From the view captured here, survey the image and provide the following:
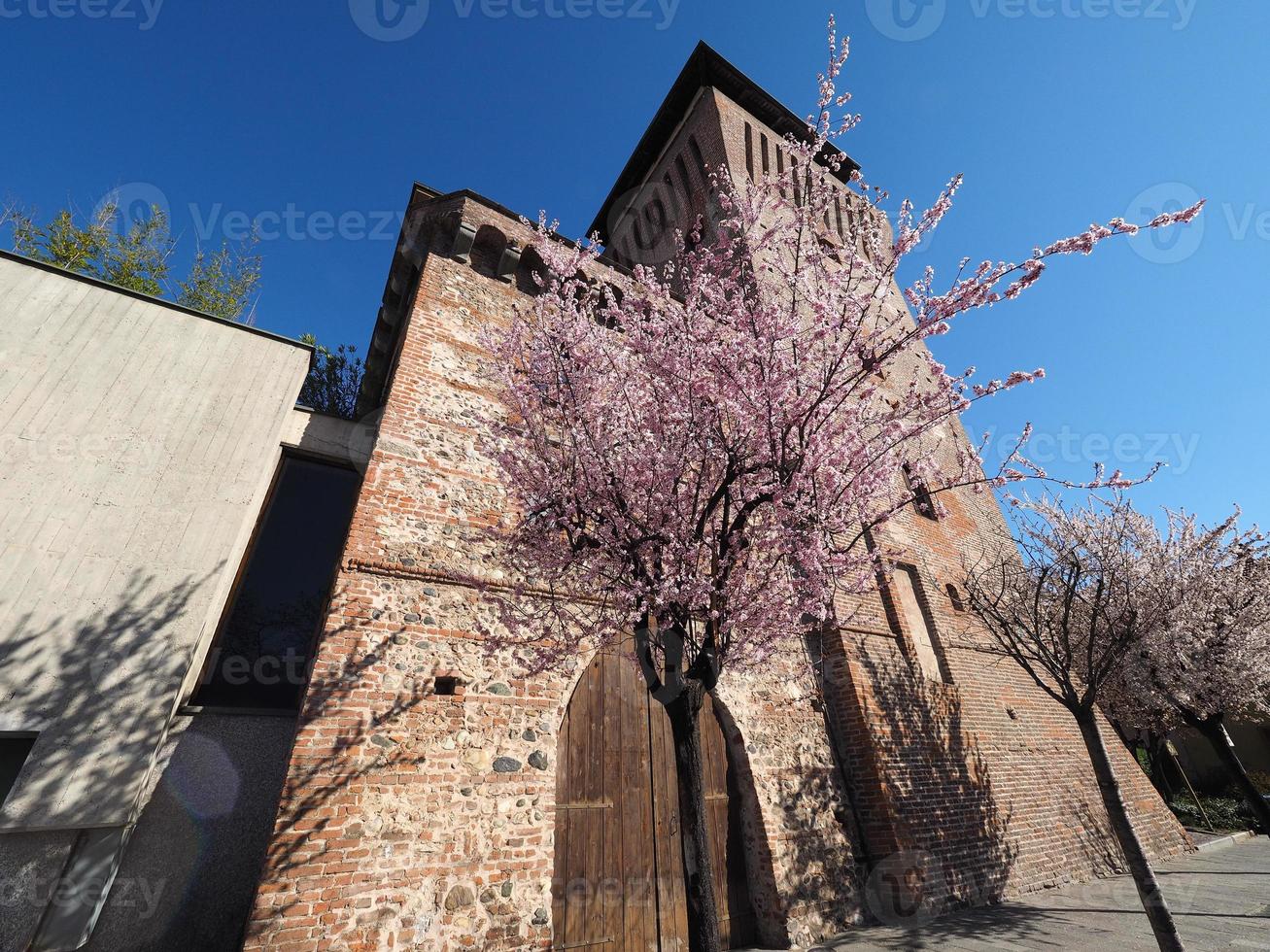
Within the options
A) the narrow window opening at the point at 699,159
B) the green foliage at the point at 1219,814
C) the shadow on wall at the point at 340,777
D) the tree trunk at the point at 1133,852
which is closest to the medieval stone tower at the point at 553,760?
the shadow on wall at the point at 340,777

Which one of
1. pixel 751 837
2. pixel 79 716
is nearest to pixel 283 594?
pixel 79 716

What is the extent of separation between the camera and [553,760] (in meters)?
5.33

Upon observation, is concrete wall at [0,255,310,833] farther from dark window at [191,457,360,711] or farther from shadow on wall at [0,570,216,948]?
dark window at [191,457,360,711]

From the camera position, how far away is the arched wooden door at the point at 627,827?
5.09 m

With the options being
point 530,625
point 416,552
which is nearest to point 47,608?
point 416,552

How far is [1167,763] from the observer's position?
21391 mm

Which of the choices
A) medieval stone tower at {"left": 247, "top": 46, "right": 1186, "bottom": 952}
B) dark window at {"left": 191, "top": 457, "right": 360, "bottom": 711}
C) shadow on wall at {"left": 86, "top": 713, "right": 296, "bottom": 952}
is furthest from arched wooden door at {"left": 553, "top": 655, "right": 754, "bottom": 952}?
dark window at {"left": 191, "top": 457, "right": 360, "bottom": 711}

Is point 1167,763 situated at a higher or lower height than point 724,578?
lower

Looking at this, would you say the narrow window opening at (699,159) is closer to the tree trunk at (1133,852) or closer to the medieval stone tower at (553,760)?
the medieval stone tower at (553,760)

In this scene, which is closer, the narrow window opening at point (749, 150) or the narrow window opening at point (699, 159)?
the narrow window opening at point (699, 159)

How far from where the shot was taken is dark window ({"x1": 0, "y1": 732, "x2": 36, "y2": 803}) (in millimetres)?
4242

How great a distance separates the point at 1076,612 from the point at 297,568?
558 inches

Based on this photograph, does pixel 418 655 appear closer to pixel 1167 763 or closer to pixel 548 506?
pixel 548 506

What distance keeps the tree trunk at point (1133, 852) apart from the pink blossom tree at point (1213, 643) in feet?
16.3
